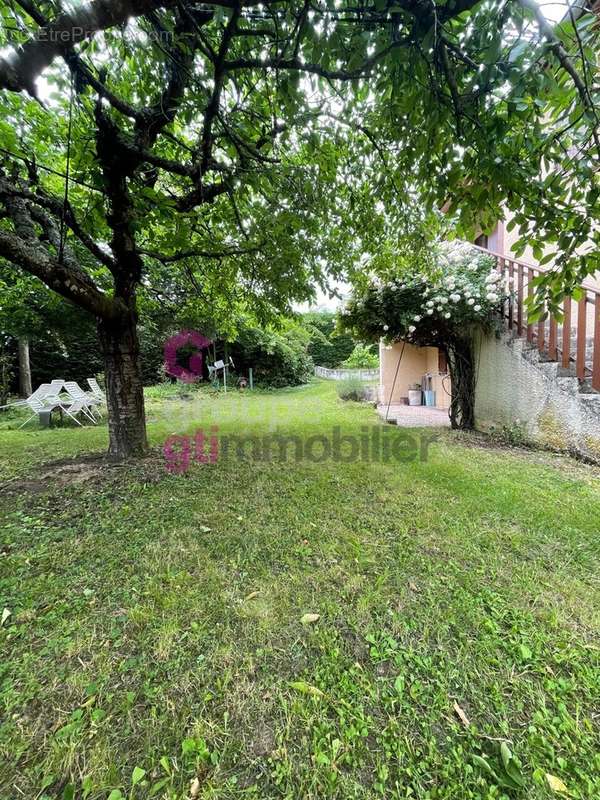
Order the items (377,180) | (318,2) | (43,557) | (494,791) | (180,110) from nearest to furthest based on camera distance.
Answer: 1. (494,791)
2. (318,2)
3. (43,557)
4. (180,110)
5. (377,180)

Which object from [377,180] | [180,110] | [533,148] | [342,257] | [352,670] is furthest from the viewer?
[342,257]

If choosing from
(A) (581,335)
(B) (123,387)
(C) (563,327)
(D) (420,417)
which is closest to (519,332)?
(C) (563,327)

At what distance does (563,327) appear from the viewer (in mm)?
3814

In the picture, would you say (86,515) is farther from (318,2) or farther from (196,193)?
(318,2)

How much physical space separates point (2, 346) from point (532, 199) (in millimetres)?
12036


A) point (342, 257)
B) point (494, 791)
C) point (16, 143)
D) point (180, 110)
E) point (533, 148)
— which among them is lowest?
point (494, 791)

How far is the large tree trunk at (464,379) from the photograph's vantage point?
5703 millimetres

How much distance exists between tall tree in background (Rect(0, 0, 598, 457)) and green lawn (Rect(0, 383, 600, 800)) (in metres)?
1.79

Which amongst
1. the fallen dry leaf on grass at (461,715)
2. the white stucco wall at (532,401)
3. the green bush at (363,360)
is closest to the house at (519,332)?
the white stucco wall at (532,401)

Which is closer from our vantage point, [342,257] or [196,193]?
[196,193]

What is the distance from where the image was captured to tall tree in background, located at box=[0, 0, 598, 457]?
1487 millimetres

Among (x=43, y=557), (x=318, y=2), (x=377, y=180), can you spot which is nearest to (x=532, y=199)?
(x=318, y=2)

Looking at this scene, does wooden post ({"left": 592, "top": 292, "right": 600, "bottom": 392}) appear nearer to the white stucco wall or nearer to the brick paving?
the white stucco wall

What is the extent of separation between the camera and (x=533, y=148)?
1.68 m
